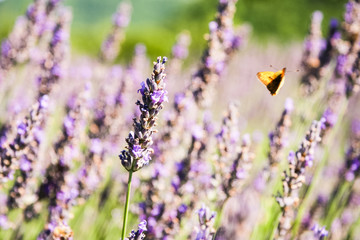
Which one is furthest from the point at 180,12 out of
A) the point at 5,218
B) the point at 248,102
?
the point at 5,218

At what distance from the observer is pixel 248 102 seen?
27.3 feet

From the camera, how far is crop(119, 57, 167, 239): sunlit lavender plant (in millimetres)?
1438

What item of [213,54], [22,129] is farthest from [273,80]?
[22,129]

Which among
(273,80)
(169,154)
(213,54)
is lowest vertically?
(273,80)

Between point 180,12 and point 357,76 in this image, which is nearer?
point 357,76

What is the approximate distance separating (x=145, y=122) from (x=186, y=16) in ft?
59.3

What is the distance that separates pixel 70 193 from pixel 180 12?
18782 mm

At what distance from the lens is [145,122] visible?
1479 mm

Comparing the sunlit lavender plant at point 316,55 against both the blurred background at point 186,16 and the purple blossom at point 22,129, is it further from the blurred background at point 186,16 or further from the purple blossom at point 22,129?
the blurred background at point 186,16

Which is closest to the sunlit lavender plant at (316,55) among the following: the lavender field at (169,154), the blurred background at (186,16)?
the lavender field at (169,154)

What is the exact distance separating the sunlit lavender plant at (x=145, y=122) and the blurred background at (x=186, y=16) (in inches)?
581

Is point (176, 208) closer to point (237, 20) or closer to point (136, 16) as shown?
point (237, 20)

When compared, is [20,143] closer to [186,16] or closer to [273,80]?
[273,80]

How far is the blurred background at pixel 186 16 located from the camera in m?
17.0
